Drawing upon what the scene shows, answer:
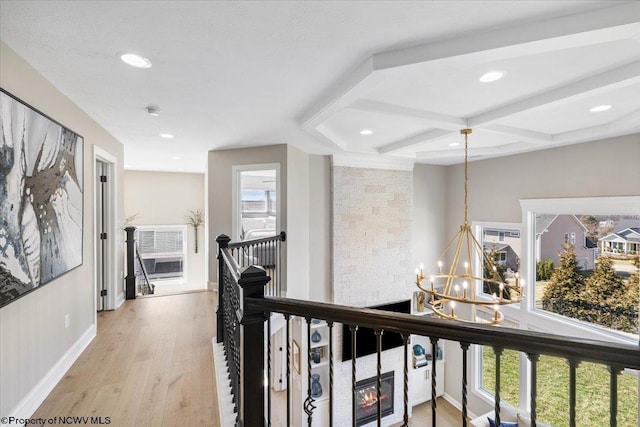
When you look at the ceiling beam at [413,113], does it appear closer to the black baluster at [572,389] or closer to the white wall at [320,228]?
the black baluster at [572,389]

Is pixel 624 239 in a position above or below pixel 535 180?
below

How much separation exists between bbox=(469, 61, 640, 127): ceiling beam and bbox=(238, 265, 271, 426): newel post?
2.92 m

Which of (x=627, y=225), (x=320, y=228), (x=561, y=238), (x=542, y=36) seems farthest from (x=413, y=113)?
(x=561, y=238)

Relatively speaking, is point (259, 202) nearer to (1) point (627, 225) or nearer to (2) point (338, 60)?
(2) point (338, 60)

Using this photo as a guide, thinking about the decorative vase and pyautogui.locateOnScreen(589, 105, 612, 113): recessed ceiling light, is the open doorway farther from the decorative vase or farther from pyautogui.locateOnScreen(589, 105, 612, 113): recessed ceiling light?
pyautogui.locateOnScreen(589, 105, 612, 113): recessed ceiling light

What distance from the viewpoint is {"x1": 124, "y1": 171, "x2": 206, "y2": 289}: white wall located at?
789 centimetres

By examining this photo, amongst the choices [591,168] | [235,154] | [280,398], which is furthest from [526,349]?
[280,398]

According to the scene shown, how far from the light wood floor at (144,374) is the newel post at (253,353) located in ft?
3.33

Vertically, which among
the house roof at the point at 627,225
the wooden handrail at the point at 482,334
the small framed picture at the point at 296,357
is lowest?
the small framed picture at the point at 296,357

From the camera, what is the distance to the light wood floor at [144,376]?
216cm

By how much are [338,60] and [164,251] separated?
316 inches

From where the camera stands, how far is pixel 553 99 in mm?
2592

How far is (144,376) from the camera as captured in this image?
259 cm

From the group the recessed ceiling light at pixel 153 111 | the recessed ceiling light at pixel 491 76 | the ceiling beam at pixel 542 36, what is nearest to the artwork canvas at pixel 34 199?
the recessed ceiling light at pixel 153 111
